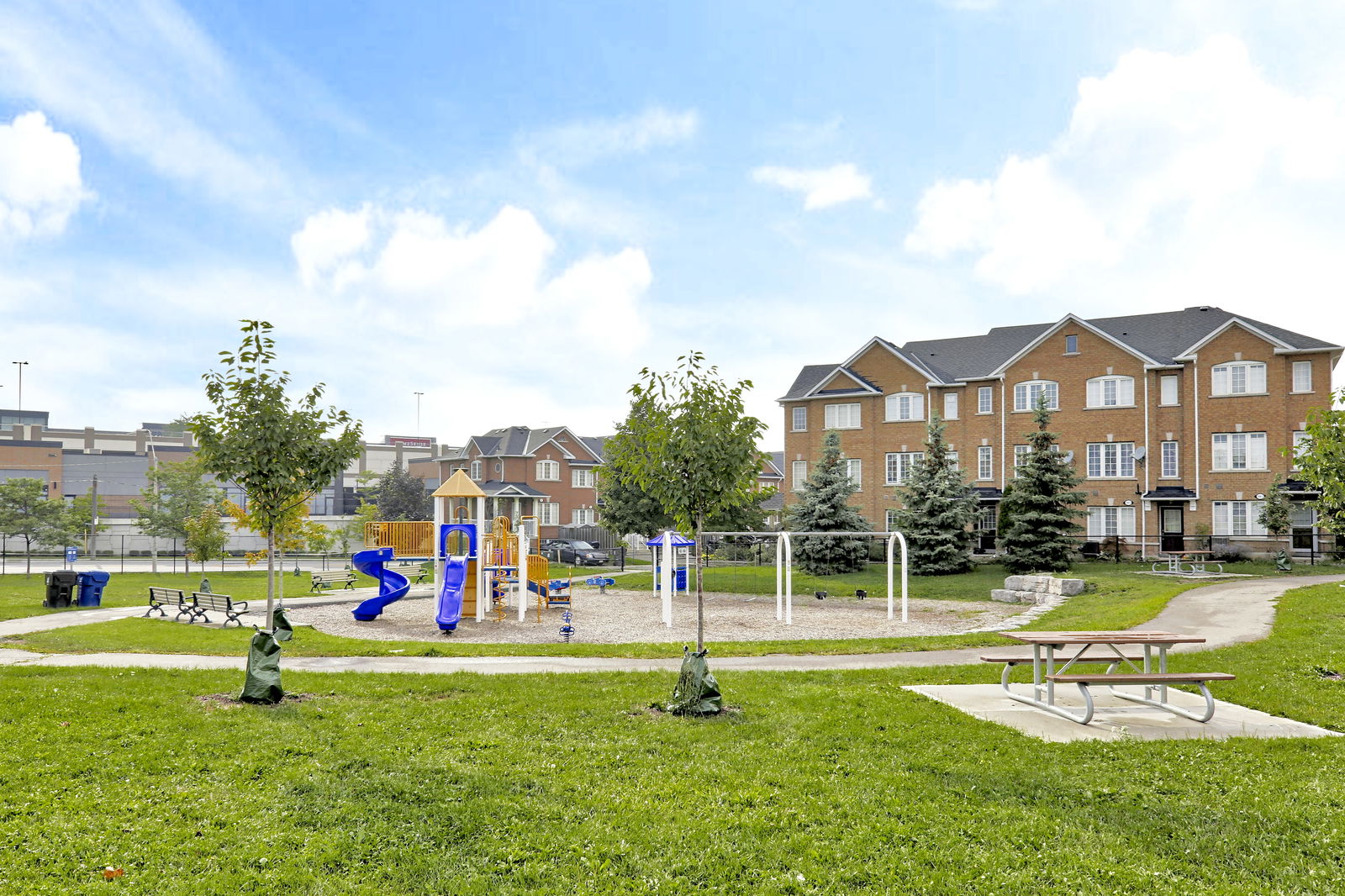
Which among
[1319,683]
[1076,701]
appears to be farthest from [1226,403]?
[1076,701]

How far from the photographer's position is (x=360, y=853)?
5.91 meters

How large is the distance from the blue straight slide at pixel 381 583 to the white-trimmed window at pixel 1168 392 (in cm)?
3526

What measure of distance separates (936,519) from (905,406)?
10.9 metres

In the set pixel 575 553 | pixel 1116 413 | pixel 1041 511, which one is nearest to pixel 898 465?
pixel 1116 413

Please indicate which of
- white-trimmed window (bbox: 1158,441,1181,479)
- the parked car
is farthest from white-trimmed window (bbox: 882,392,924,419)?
the parked car

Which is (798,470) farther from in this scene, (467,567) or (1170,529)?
(467,567)

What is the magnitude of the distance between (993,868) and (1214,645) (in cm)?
1216

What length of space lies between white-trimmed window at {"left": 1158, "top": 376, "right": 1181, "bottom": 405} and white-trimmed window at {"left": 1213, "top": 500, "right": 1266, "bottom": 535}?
16.4 ft

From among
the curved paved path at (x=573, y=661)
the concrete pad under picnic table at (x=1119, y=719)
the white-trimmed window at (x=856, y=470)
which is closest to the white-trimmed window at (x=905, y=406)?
the white-trimmed window at (x=856, y=470)

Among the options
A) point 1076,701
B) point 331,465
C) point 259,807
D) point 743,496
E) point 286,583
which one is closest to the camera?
point 259,807

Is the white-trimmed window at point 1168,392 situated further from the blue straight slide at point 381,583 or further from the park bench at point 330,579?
the park bench at point 330,579

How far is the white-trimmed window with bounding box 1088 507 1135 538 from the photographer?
39.7m

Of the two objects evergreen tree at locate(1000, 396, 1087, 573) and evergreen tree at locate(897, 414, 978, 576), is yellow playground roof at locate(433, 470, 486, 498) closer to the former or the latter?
evergreen tree at locate(897, 414, 978, 576)

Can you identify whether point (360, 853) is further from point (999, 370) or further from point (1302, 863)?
point (999, 370)
